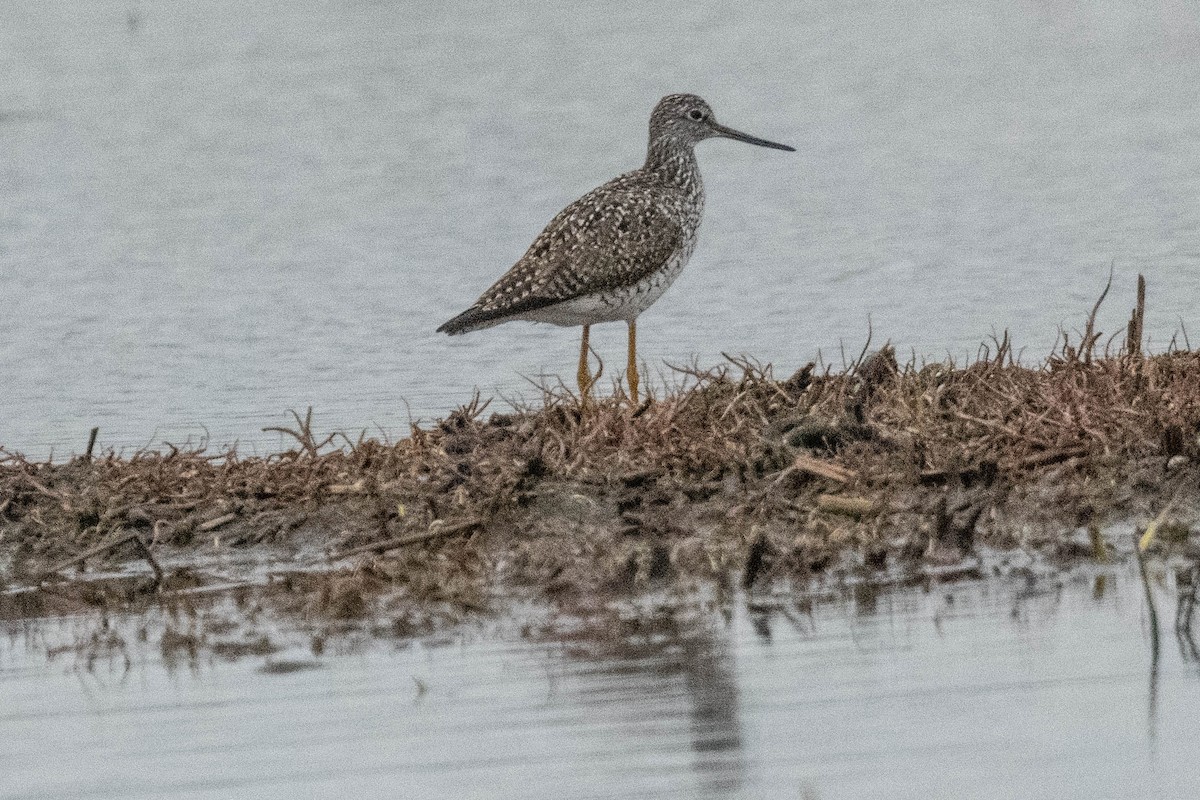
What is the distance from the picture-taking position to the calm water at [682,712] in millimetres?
4980

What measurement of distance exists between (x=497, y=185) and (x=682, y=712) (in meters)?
13.2

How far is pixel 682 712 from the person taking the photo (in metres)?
5.48

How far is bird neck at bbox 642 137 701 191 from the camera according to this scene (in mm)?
10930

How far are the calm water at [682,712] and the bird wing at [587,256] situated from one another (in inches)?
140

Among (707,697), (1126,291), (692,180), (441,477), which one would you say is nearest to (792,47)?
(1126,291)

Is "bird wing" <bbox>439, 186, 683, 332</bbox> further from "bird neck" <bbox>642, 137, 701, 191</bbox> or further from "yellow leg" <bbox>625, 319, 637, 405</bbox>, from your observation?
"bird neck" <bbox>642, 137, 701, 191</bbox>

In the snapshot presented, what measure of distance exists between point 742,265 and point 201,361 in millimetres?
3965

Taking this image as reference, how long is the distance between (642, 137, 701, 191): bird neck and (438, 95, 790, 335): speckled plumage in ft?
0.76

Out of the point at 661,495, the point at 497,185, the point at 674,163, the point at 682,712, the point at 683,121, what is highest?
the point at 497,185

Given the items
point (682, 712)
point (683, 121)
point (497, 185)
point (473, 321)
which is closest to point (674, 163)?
point (683, 121)

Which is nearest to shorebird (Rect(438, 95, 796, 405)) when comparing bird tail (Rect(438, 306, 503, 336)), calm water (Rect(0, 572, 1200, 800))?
bird tail (Rect(438, 306, 503, 336))

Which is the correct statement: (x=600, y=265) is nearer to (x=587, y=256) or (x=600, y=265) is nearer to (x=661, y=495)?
(x=587, y=256)

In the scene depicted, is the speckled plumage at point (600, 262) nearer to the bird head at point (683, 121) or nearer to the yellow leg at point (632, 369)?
the yellow leg at point (632, 369)

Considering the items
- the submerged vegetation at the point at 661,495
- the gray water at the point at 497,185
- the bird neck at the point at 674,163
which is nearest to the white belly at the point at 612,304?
the bird neck at the point at 674,163
